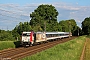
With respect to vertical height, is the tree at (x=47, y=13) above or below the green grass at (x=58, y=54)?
above

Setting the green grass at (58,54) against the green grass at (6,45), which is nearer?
the green grass at (58,54)

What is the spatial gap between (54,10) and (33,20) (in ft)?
59.1

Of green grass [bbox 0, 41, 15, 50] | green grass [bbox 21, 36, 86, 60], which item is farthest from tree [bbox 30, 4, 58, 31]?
green grass [bbox 21, 36, 86, 60]

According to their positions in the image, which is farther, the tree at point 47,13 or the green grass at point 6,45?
the tree at point 47,13

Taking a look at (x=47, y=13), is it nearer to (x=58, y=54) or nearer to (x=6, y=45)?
(x=6, y=45)

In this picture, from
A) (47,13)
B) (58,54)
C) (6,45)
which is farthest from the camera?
(47,13)

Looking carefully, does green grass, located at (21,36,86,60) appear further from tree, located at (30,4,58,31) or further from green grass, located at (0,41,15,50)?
tree, located at (30,4,58,31)

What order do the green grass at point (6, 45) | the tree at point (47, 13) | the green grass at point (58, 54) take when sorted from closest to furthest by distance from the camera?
the green grass at point (58, 54)
the green grass at point (6, 45)
the tree at point (47, 13)

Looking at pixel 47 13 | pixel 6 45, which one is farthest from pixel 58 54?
pixel 47 13

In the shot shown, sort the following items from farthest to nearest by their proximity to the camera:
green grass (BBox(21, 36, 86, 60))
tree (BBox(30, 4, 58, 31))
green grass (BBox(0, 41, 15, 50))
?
1. tree (BBox(30, 4, 58, 31))
2. green grass (BBox(0, 41, 15, 50))
3. green grass (BBox(21, 36, 86, 60))

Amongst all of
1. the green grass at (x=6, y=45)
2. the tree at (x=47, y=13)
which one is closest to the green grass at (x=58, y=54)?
the green grass at (x=6, y=45)

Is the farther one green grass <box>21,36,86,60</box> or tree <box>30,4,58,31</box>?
tree <box>30,4,58,31</box>

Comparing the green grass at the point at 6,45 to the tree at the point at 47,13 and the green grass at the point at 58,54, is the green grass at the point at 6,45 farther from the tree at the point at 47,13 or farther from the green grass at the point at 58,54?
the tree at the point at 47,13

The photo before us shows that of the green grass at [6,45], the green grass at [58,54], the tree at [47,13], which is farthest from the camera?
the tree at [47,13]
